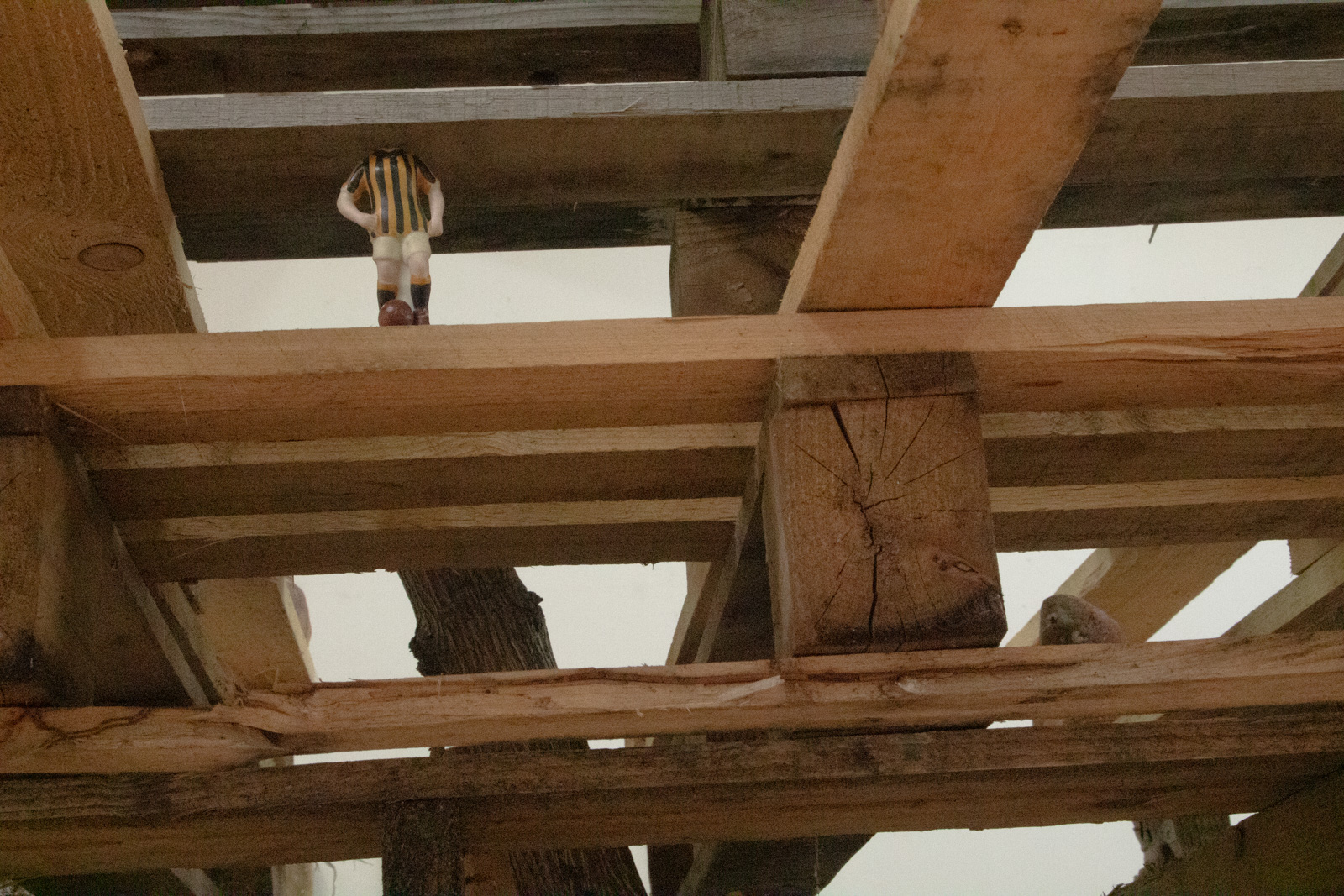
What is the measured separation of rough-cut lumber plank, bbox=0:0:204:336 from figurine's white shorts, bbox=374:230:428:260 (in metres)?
0.46

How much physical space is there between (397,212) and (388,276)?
0.88 ft

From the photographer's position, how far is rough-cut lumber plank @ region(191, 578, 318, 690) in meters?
4.70

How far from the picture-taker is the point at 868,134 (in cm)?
178

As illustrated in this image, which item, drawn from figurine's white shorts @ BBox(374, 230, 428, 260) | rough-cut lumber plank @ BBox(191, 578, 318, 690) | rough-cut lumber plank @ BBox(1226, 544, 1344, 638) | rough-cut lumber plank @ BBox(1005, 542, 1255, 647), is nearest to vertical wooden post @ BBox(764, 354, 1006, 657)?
figurine's white shorts @ BBox(374, 230, 428, 260)

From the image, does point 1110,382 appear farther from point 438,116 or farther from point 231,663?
point 231,663

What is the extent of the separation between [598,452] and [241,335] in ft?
2.27

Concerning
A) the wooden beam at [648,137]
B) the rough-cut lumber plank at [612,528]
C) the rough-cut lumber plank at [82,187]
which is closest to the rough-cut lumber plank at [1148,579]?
the rough-cut lumber plank at [612,528]

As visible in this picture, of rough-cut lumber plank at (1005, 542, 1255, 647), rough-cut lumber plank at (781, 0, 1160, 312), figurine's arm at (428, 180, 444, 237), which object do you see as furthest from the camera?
rough-cut lumber plank at (1005, 542, 1255, 647)

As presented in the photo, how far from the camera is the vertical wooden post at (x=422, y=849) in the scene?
2.24 m

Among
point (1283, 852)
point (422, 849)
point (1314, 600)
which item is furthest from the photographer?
point (1314, 600)

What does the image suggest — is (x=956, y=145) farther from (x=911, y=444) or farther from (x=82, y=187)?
(x=82, y=187)

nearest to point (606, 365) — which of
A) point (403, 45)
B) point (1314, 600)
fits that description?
point (403, 45)

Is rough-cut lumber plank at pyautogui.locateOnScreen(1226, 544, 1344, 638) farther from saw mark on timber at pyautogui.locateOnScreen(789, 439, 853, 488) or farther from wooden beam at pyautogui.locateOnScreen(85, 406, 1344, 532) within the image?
saw mark on timber at pyautogui.locateOnScreen(789, 439, 853, 488)

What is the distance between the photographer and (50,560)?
6.61 ft
